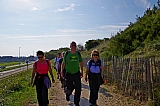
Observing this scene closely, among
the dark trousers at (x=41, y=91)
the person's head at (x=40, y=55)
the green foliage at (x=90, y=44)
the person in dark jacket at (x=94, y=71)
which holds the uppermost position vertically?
the green foliage at (x=90, y=44)

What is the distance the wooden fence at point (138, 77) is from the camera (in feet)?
27.4

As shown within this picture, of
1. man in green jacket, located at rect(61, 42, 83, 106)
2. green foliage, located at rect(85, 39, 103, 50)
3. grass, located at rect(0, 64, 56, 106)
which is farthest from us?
green foliage, located at rect(85, 39, 103, 50)

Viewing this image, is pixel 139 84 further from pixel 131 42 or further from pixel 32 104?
pixel 131 42

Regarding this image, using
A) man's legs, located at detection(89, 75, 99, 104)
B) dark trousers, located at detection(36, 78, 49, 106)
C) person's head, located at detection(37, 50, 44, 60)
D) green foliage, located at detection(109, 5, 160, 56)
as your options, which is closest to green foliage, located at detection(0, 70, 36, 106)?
dark trousers, located at detection(36, 78, 49, 106)

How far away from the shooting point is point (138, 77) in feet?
31.0

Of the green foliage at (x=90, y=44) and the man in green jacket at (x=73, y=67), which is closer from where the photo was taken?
the man in green jacket at (x=73, y=67)

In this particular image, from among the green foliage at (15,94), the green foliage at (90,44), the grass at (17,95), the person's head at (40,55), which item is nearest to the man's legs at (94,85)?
the person's head at (40,55)

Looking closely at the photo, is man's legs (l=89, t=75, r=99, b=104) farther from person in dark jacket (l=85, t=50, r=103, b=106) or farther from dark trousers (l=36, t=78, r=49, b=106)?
dark trousers (l=36, t=78, r=49, b=106)

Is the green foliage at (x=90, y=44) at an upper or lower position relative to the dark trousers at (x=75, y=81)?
upper

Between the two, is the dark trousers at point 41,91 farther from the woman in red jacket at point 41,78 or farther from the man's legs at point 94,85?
the man's legs at point 94,85

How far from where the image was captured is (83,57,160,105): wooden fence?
8352mm

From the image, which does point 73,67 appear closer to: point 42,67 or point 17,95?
point 42,67

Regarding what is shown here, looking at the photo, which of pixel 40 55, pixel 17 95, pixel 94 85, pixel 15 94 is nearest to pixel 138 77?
pixel 94 85

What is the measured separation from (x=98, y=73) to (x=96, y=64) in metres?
0.30
